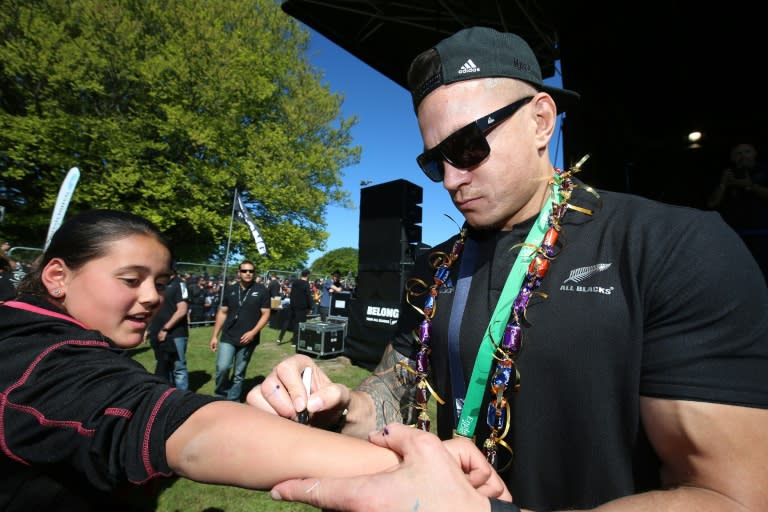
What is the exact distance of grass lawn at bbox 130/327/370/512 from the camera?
3.70 metres

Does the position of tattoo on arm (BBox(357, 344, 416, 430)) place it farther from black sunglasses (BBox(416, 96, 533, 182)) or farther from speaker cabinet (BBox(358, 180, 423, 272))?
speaker cabinet (BBox(358, 180, 423, 272))

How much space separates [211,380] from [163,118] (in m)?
14.6

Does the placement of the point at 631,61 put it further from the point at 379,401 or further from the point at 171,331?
the point at 171,331

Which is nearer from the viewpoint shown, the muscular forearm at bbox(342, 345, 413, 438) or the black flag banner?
the muscular forearm at bbox(342, 345, 413, 438)

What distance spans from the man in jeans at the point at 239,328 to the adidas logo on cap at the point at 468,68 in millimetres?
5689

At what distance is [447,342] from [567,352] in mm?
515

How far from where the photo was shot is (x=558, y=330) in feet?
4.25

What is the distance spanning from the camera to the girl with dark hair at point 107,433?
1135 mm

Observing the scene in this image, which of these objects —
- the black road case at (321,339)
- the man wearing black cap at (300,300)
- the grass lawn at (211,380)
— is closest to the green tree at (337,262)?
the grass lawn at (211,380)

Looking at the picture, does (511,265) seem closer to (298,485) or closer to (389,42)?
(298,485)

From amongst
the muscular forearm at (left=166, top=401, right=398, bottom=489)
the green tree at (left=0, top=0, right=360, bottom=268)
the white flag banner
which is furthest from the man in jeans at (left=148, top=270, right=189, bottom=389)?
the green tree at (left=0, top=0, right=360, bottom=268)

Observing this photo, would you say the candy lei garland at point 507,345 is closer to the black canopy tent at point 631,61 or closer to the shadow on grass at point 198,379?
the black canopy tent at point 631,61

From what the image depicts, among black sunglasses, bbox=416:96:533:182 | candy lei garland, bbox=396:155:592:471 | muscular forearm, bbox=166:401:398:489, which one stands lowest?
muscular forearm, bbox=166:401:398:489

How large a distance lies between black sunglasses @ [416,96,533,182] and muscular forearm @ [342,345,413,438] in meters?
1.05
